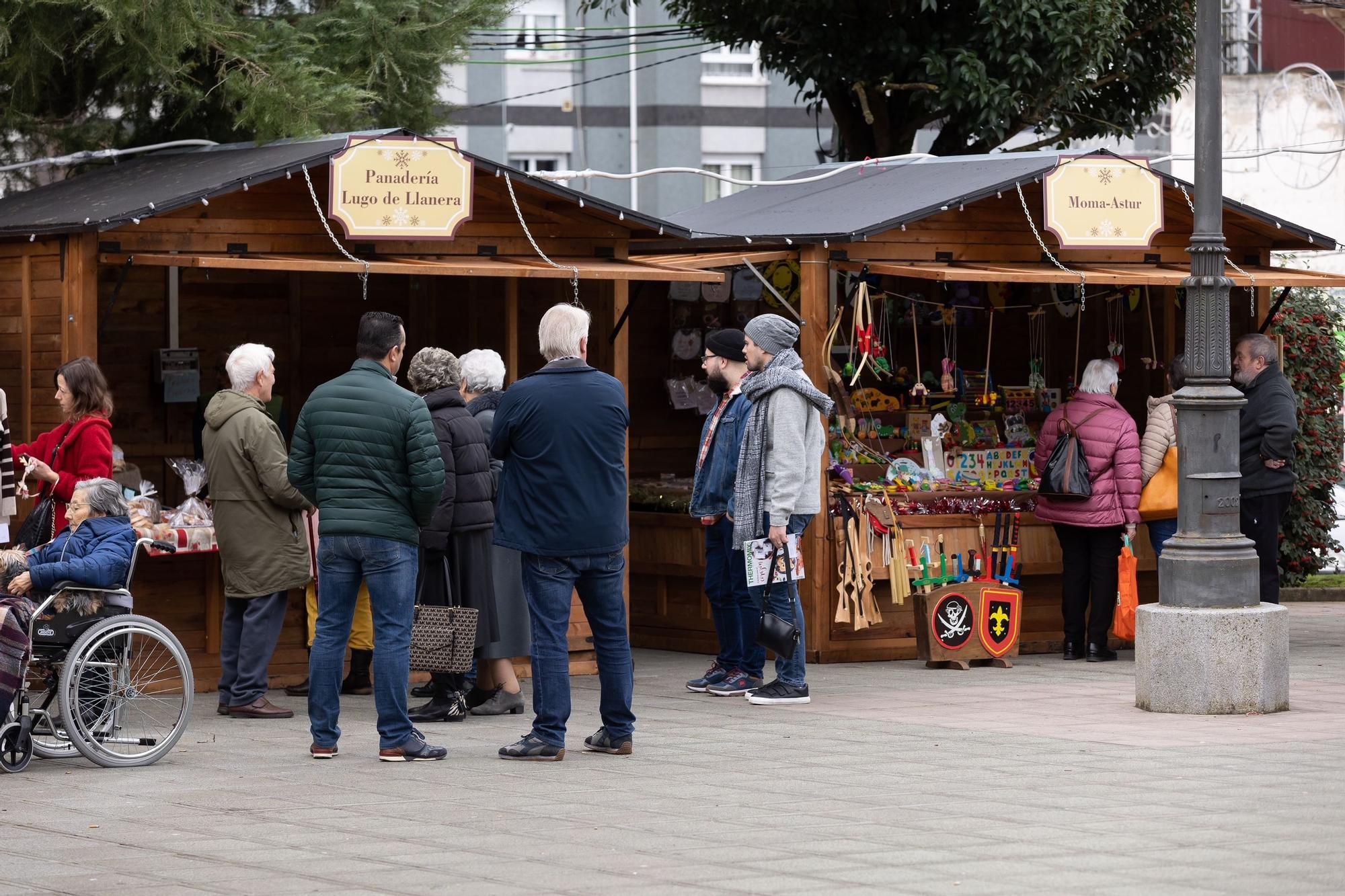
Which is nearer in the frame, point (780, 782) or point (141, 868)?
point (141, 868)

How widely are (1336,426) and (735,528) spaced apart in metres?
7.78

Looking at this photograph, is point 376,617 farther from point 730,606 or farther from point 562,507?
point 730,606

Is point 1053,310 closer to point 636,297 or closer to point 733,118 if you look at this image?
point 636,297

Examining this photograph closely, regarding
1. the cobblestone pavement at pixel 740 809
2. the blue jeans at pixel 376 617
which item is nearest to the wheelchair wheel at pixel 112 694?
the cobblestone pavement at pixel 740 809

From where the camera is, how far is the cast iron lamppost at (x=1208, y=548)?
8.95 m

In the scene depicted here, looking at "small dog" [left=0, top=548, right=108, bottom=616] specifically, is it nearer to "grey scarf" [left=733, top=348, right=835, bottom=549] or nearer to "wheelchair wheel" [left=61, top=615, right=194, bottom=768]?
"wheelchair wheel" [left=61, top=615, right=194, bottom=768]

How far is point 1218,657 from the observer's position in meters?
8.93

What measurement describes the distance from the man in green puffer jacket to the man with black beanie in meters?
2.22

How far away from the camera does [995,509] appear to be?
11820mm

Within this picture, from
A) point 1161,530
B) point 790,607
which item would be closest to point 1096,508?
point 1161,530

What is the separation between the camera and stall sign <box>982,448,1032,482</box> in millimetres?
12484

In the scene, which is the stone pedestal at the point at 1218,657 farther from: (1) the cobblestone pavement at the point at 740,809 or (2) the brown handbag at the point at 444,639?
(2) the brown handbag at the point at 444,639

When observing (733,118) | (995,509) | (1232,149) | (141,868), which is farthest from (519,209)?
(733,118)

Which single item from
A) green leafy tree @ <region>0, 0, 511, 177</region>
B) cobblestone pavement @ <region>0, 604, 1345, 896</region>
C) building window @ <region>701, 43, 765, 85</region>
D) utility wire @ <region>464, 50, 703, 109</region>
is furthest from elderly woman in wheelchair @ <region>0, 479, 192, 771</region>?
building window @ <region>701, 43, 765, 85</region>
